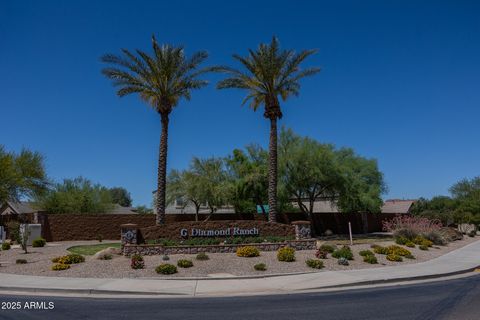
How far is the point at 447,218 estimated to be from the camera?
45.5 meters

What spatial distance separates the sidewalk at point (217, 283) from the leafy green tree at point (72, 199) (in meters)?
28.9

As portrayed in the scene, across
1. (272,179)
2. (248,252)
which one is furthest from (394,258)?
(272,179)

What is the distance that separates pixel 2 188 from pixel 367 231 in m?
36.2

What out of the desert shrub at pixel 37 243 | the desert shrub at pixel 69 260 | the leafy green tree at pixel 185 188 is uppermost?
the leafy green tree at pixel 185 188

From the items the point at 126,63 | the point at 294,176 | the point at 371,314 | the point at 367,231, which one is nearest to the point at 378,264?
the point at 371,314

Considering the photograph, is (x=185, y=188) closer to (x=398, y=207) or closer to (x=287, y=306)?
(x=287, y=306)

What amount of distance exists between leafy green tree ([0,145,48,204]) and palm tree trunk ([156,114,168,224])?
1703 centimetres

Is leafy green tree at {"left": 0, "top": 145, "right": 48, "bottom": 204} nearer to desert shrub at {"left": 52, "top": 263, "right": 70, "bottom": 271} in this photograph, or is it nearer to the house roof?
desert shrub at {"left": 52, "top": 263, "right": 70, "bottom": 271}

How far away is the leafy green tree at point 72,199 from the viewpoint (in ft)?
143

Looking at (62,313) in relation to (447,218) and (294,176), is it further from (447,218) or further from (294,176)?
(447,218)

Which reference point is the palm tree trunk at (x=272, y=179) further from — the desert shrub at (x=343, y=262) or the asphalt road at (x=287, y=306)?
the asphalt road at (x=287, y=306)

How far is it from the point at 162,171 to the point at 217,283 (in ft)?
44.3

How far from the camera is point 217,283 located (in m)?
14.6

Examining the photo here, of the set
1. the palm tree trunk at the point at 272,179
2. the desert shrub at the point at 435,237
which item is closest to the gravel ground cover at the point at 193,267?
the palm tree trunk at the point at 272,179
